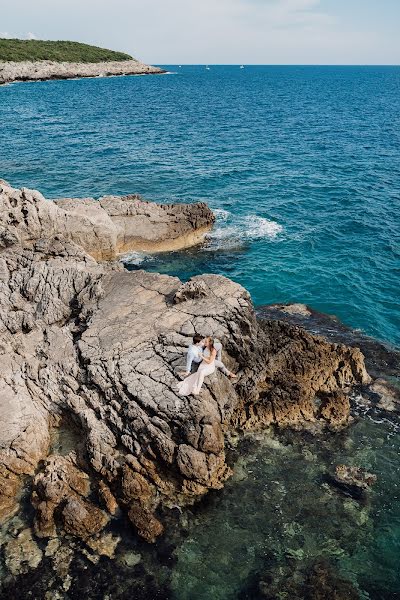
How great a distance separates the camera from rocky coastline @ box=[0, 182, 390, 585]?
569 inches

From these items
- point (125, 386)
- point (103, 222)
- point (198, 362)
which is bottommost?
point (125, 386)

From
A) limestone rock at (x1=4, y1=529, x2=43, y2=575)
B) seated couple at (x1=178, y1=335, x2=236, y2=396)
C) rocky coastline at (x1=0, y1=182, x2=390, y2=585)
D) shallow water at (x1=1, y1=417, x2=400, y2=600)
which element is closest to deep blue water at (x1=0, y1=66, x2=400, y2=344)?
rocky coastline at (x1=0, y1=182, x2=390, y2=585)

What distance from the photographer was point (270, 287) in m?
29.7

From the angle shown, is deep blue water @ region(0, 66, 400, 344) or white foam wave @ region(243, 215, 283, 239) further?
white foam wave @ region(243, 215, 283, 239)

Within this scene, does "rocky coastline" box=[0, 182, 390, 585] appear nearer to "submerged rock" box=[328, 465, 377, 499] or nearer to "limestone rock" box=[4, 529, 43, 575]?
"limestone rock" box=[4, 529, 43, 575]

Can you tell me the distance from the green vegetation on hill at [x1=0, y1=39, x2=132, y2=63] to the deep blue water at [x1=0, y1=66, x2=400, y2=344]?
63.0 metres

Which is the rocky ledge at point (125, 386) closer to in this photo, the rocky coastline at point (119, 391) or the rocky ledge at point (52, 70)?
the rocky coastline at point (119, 391)

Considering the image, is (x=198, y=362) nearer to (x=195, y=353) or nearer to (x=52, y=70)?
(x=195, y=353)

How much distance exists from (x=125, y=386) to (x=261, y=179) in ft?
126

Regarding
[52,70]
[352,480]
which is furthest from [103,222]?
[52,70]

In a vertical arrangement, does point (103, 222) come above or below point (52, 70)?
below

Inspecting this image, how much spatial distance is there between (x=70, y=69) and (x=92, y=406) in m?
176

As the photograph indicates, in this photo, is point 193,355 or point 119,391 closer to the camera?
point 193,355

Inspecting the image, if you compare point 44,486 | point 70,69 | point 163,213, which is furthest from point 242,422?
point 70,69
